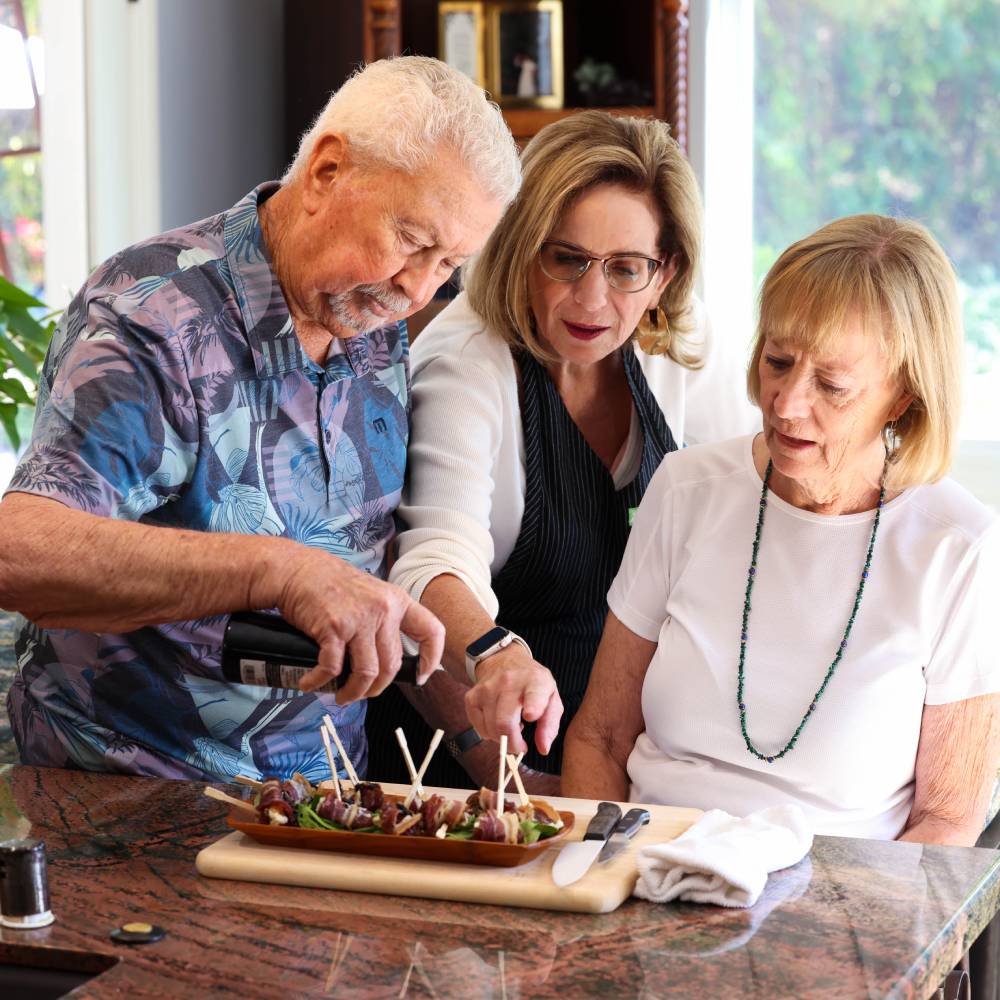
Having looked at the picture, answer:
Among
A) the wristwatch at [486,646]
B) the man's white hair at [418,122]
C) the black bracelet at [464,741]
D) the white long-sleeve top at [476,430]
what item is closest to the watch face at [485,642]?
the wristwatch at [486,646]

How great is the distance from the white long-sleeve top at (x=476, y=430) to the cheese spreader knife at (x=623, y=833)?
1.69ft

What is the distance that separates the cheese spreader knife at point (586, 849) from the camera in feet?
3.98

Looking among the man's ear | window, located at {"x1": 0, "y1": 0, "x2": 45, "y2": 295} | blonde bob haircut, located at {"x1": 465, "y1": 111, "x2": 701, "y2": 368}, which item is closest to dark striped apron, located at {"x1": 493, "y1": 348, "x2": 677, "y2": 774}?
blonde bob haircut, located at {"x1": 465, "y1": 111, "x2": 701, "y2": 368}

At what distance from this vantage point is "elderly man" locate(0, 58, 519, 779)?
1485 mm

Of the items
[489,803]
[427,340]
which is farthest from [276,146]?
[489,803]

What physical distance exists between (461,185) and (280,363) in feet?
0.98

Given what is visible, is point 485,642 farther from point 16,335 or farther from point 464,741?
point 16,335

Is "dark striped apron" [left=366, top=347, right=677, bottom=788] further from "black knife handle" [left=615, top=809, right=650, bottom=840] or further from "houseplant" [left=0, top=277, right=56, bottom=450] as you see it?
"houseplant" [left=0, top=277, right=56, bottom=450]

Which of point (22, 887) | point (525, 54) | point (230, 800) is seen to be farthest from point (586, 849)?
point (525, 54)

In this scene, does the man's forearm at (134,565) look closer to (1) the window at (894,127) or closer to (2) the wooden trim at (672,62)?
(2) the wooden trim at (672,62)

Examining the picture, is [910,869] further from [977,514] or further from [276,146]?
[276,146]

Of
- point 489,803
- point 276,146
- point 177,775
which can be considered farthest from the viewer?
point 276,146

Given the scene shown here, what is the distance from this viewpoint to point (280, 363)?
5.45 feet

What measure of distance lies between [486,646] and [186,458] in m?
0.41
